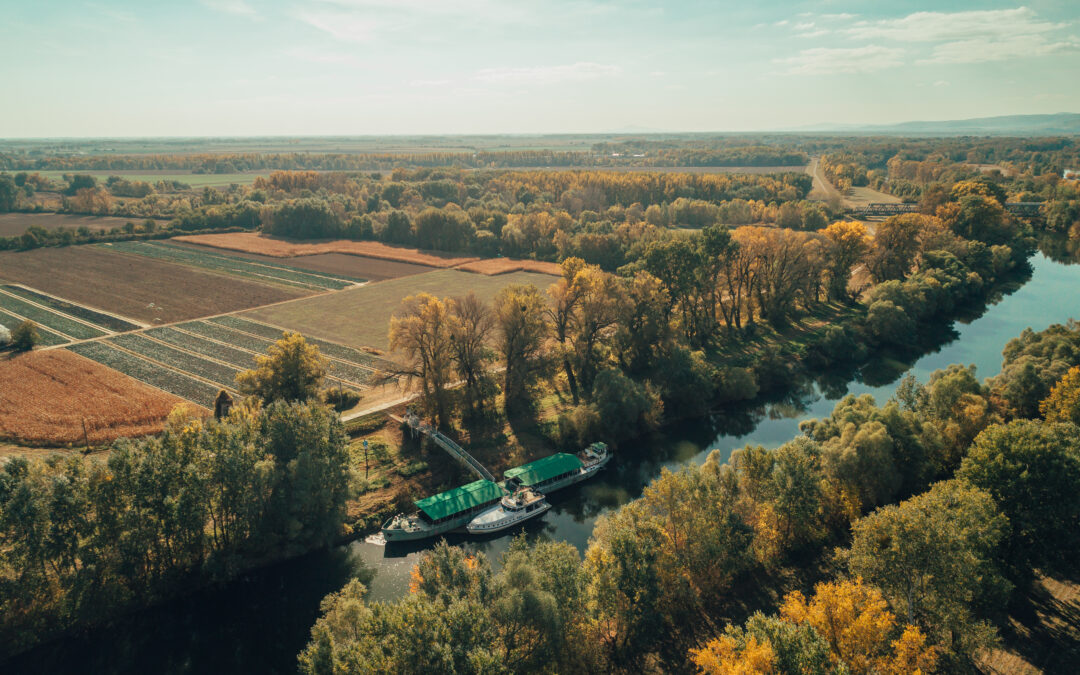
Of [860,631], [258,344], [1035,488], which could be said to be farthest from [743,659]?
[258,344]

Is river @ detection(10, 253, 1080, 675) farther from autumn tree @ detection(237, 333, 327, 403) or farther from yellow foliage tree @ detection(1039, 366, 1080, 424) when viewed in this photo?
yellow foliage tree @ detection(1039, 366, 1080, 424)

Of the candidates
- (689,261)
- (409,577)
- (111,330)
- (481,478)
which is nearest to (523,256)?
(689,261)

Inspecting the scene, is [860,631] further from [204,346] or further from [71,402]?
[204,346]

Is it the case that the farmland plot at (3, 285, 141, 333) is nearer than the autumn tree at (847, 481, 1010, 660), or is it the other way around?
the autumn tree at (847, 481, 1010, 660)

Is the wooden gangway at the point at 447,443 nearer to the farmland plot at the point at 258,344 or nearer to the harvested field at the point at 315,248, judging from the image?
the farmland plot at the point at 258,344

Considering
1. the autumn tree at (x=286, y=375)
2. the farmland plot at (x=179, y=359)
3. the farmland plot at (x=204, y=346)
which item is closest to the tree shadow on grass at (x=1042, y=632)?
the autumn tree at (x=286, y=375)

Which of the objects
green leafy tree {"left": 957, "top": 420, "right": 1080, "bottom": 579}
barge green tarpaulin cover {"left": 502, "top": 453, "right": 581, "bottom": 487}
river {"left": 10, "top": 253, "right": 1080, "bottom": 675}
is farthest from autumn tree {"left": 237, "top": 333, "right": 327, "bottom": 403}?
green leafy tree {"left": 957, "top": 420, "right": 1080, "bottom": 579}
